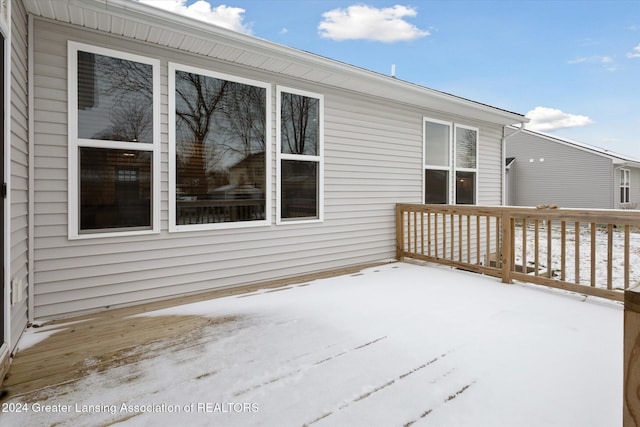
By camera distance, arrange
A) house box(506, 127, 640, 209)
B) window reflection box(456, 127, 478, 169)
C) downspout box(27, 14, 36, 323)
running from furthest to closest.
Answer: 1. house box(506, 127, 640, 209)
2. window reflection box(456, 127, 478, 169)
3. downspout box(27, 14, 36, 323)

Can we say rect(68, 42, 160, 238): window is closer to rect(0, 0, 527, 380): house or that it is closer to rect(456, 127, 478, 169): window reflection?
rect(0, 0, 527, 380): house

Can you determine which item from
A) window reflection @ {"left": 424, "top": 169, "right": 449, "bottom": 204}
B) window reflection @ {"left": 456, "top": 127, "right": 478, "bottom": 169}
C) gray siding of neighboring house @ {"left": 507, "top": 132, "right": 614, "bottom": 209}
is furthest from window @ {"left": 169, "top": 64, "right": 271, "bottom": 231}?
gray siding of neighboring house @ {"left": 507, "top": 132, "right": 614, "bottom": 209}

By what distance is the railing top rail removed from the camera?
3.17 meters

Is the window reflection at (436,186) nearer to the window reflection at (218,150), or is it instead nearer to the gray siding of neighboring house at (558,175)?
the window reflection at (218,150)

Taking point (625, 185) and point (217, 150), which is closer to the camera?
point (217, 150)

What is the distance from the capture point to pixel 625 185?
14617 mm

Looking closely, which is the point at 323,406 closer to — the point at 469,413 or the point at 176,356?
the point at 469,413

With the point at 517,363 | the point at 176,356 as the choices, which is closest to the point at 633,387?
the point at 517,363

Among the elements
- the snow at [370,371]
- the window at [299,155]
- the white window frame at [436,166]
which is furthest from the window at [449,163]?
the snow at [370,371]

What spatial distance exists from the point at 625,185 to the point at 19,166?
19600mm

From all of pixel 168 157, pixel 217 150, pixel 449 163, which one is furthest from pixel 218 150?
pixel 449 163

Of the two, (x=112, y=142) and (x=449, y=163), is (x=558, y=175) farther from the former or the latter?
(x=112, y=142)

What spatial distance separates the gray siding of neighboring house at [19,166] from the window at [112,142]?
309 millimetres

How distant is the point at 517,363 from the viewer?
2100mm
